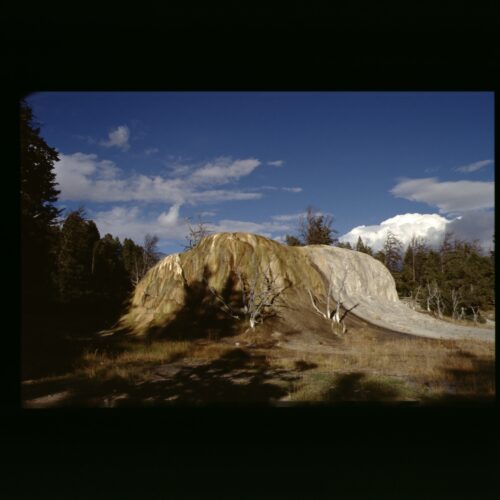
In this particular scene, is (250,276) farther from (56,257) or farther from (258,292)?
(56,257)

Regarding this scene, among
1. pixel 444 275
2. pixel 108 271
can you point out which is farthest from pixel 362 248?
pixel 108 271

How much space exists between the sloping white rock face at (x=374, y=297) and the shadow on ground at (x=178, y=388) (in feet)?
21.2

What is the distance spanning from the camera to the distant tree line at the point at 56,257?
31.2ft

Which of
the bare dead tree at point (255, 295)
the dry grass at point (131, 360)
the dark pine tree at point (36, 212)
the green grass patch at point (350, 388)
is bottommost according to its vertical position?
the dry grass at point (131, 360)

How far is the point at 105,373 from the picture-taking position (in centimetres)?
558

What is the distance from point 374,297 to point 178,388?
31.5 ft

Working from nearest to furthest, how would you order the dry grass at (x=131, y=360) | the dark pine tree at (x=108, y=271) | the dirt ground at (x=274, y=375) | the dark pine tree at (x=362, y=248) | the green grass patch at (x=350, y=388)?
the green grass patch at (x=350, y=388) → the dirt ground at (x=274, y=375) → the dry grass at (x=131, y=360) → the dark pine tree at (x=108, y=271) → the dark pine tree at (x=362, y=248)

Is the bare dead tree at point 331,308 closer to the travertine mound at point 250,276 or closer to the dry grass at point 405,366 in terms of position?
the travertine mound at point 250,276

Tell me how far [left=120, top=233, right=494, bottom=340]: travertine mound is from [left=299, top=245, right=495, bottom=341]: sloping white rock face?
0.12ft

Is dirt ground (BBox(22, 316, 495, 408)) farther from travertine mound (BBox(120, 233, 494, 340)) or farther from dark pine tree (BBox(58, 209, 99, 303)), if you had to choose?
dark pine tree (BBox(58, 209, 99, 303))

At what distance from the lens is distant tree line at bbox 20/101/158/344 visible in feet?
31.2

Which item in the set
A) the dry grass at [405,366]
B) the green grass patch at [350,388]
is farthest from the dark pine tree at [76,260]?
the green grass patch at [350,388]
